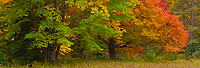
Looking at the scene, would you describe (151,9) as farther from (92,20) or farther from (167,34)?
(92,20)

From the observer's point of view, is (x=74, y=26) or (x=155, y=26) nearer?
(x=74, y=26)

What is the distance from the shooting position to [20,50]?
13703mm

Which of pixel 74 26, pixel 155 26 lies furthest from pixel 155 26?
pixel 74 26

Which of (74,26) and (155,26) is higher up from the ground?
(155,26)

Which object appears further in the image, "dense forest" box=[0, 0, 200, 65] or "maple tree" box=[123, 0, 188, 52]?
"maple tree" box=[123, 0, 188, 52]

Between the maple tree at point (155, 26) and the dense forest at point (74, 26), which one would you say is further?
the maple tree at point (155, 26)

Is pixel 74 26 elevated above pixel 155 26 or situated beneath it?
situated beneath

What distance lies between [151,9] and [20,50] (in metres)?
10.6

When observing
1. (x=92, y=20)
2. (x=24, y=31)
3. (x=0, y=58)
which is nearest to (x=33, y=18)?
(x=24, y=31)

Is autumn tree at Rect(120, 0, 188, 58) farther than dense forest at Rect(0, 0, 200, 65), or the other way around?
autumn tree at Rect(120, 0, 188, 58)

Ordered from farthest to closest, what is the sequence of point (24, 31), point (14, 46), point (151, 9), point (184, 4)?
1. point (184, 4)
2. point (151, 9)
3. point (24, 31)
4. point (14, 46)

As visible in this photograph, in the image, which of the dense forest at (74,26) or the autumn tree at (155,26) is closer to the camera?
the dense forest at (74,26)

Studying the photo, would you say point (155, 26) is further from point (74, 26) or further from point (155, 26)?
point (74, 26)

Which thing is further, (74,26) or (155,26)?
(155,26)
